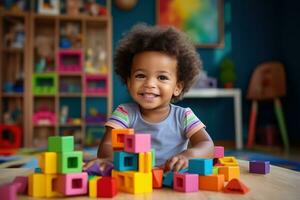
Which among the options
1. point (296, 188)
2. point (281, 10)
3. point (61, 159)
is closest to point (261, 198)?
point (296, 188)

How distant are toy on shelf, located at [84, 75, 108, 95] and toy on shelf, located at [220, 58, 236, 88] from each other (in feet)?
3.84

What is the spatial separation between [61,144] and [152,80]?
0.48 m

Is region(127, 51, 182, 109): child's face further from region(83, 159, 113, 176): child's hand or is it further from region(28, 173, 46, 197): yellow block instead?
region(28, 173, 46, 197): yellow block

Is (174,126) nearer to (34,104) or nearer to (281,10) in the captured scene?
(34,104)

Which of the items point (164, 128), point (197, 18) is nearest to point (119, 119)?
point (164, 128)

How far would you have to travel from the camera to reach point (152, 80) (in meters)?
1.16

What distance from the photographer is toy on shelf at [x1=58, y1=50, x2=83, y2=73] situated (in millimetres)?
3770

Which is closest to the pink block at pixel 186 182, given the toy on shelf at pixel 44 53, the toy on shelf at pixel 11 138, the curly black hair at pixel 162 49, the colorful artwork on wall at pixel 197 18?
the curly black hair at pixel 162 49

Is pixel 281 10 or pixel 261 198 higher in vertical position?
pixel 281 10

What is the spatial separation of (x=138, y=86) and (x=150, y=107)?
8 centimetres

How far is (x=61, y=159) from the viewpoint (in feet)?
2.39

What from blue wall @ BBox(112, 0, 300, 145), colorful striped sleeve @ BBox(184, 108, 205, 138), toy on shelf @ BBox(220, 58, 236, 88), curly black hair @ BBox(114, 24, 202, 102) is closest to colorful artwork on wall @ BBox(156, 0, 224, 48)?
blue wall @ BBox(112, 0, 300, 145)

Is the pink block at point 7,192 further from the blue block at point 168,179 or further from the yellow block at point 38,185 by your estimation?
the blue block at point 168,179

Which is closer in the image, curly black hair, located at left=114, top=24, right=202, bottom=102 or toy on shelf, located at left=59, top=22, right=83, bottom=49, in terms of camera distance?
curly black hair, located at left=114, top=24, right=202, bottom=102
